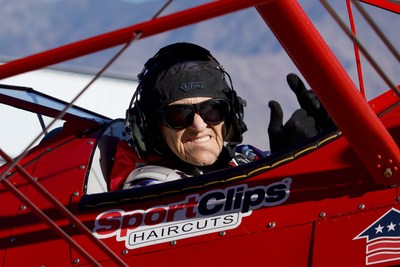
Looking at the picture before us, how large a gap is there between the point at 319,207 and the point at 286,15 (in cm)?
57

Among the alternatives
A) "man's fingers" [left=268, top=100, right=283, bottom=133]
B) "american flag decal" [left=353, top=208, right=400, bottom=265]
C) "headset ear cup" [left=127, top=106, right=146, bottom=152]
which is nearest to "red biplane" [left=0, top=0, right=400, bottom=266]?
"american flag decal" [left=353, top=208, right=400, bottom=265]

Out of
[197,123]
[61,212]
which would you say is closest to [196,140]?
[197,123]

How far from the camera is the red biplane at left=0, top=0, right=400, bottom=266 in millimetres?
2172

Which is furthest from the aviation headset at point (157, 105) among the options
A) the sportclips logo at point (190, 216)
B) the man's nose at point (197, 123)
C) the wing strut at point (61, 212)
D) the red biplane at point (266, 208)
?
the wing strut at point (61, 212)

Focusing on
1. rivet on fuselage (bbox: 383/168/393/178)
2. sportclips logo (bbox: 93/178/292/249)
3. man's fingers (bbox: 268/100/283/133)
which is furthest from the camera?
A: man's fingers (bbox: 268/100/283/133)

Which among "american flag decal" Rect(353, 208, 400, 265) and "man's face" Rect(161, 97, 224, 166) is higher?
"man's face" Rect(161, 97, 224, 166)

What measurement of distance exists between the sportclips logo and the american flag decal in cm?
25

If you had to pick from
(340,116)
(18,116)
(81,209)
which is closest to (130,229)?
(81,209)

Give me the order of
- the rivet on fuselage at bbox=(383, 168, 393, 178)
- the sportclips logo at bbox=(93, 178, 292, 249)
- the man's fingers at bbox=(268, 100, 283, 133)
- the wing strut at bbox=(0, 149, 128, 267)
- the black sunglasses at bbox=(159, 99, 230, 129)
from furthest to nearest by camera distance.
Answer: the man's fingers at bbox=(268, 100, 283, 133) < the black sunglasses at bbox=(159, 99, 230, 129) < the sportclips logo at bbox=(93, 178, 292, 249) < the rivet on fuselage at bbox=(383, 168, 393, 178) < the wing strut at bbox=(0, 149, 128, 267)

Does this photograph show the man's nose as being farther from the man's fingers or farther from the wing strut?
the wing strut

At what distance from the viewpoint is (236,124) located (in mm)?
2934

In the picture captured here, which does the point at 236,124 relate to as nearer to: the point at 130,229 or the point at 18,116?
the point at 130,229

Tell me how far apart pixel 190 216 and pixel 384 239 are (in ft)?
1.70

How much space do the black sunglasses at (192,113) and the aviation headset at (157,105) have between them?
5cm
